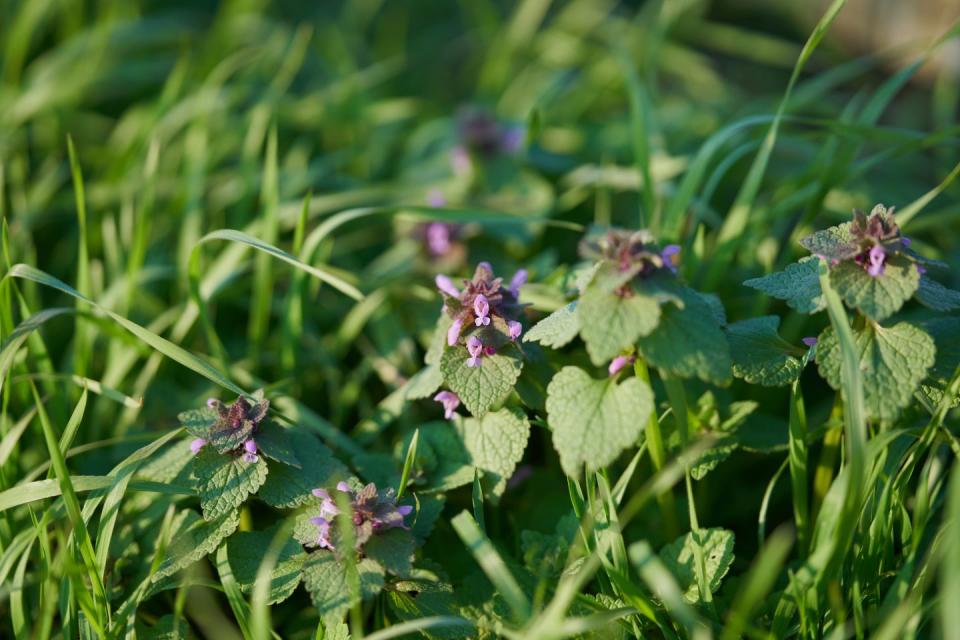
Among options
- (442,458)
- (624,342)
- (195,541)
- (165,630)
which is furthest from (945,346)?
(165,630)

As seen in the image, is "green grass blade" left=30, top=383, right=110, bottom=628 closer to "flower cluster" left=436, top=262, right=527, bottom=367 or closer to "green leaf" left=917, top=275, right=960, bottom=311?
"flower cluster" left=436, top=262, right=527, bottom=367

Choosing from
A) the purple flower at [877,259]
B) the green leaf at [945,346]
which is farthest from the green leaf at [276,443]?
the green leaf at [945,346]

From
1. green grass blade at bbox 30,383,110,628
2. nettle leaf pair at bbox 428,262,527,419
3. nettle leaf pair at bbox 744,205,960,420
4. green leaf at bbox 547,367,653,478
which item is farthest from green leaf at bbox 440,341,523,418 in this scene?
green grass blade at bbox 30,383,110,628

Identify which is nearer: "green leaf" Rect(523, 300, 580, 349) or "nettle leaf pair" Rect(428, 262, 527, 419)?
"green leaf" Rect(523, 300, 580, 349)

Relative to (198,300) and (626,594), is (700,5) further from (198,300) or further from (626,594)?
(626,594)

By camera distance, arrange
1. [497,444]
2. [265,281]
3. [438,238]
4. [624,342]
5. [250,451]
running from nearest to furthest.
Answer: [624,342], [250,451], [497,444], [265,281], [438,238]

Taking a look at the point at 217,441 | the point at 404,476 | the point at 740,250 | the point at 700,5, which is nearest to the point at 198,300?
the point at 217,441

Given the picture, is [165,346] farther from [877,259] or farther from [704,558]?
[877,259]
